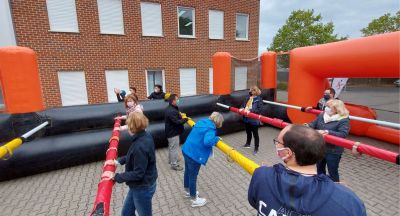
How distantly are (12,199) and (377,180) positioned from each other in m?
6.39

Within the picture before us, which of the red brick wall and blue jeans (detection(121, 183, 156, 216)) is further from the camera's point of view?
the red brick wall

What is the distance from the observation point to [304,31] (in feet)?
85.5

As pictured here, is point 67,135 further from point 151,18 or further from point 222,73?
point 151,18

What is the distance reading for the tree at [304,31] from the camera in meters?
25.2

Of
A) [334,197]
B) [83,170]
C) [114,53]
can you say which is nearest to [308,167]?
[334,197]

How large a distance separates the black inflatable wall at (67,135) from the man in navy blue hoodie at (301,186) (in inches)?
182

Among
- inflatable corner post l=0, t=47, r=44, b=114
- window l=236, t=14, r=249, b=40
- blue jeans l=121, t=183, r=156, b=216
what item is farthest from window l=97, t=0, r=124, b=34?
blue jeans l=121, t=183, r=156, b=216

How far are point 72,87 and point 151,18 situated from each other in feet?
15.2

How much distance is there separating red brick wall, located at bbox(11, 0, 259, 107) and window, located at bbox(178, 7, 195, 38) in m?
0.26

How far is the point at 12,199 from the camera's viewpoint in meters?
3.80

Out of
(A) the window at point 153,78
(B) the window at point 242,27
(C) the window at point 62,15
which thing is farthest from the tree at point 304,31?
(C) the window at point 62,15

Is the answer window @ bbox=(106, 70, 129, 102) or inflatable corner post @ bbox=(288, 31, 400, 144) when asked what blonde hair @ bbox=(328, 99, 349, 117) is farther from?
window @ bbox=(106, 70, 129, 102)

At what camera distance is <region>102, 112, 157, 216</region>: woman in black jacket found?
228cm

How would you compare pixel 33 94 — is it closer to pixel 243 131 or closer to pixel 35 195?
pixel 35 195
